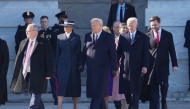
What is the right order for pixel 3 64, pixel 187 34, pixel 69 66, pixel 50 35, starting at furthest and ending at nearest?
pixel 187 34, pixel 50 35, pixel 69 66, pixel 3 64

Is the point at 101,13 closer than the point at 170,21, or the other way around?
the point at 170,21

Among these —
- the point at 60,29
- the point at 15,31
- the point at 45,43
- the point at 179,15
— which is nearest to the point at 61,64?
the point at 45,43

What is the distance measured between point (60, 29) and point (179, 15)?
9.19 ft

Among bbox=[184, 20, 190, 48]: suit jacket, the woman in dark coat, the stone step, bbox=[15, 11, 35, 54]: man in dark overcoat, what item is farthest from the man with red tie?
bbox=[15, 11, 35, 54]: man in dark overcoat

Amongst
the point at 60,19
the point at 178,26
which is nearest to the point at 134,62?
the point at 60,19

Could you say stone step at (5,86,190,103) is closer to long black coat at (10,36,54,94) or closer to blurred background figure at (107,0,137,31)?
blurred background figure at (107,0,137,31)

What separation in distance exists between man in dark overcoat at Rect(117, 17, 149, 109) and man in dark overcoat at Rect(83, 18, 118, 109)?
266mm

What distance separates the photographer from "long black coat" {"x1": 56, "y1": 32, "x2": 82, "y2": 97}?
11.2m

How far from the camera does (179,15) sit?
1338 centimetres

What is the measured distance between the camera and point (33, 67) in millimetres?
10281

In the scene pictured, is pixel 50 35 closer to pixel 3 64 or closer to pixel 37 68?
pixel 3 64

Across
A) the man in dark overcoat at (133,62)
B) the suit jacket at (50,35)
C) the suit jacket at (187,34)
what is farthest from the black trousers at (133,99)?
the suit jacket at (187,34)

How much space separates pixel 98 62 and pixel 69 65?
74 centimetres

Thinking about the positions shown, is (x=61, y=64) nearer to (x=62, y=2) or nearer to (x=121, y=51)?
(x=121, y=51)
